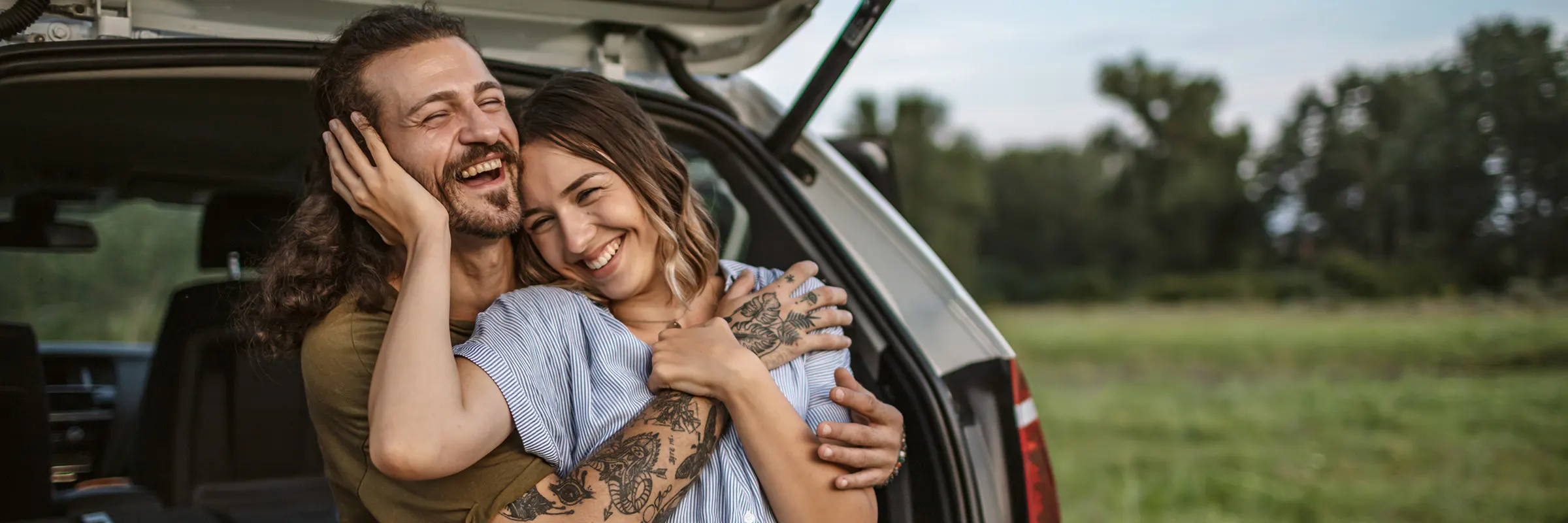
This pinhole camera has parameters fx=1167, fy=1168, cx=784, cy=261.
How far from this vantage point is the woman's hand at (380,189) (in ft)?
5.27

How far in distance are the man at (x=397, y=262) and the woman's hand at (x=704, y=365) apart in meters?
0.06

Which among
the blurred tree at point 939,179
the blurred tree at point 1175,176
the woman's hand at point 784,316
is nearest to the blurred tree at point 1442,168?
the blurred tree at point 1175,176

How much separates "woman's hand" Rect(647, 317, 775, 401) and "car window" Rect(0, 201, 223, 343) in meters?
1.75

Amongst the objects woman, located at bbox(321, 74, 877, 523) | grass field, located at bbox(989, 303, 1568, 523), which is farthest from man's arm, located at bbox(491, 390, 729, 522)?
grass field, located at bbox(989, 303, 1568, 523)

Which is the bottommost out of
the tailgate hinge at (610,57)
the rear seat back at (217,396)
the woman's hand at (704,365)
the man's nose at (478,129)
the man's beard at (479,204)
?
the rear seat back at (217,396)

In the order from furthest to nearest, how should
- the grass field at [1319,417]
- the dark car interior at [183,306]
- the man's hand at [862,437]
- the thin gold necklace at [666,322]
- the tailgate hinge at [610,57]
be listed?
the grass field at [1319,417], the dark car interior at [183,306], the tailgate hinge at [610,57], the thin gold necklace at [666,322], the man's hand at [862,437]

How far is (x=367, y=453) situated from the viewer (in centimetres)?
163

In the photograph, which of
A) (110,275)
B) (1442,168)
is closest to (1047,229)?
(1442,168)

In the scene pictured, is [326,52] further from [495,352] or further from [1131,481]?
[1131,481]

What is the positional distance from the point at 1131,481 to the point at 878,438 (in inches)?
221

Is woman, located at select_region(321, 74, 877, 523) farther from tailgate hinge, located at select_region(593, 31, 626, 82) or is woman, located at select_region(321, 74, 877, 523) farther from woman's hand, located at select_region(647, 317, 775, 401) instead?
tailgate hinge, located at select_region(593, 31, 626, 82)

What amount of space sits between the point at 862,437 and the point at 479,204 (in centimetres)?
64

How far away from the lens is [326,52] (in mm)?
1795

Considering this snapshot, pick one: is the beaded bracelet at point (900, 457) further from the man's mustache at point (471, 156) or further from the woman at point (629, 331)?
the man's mustache at point (471, 156)
